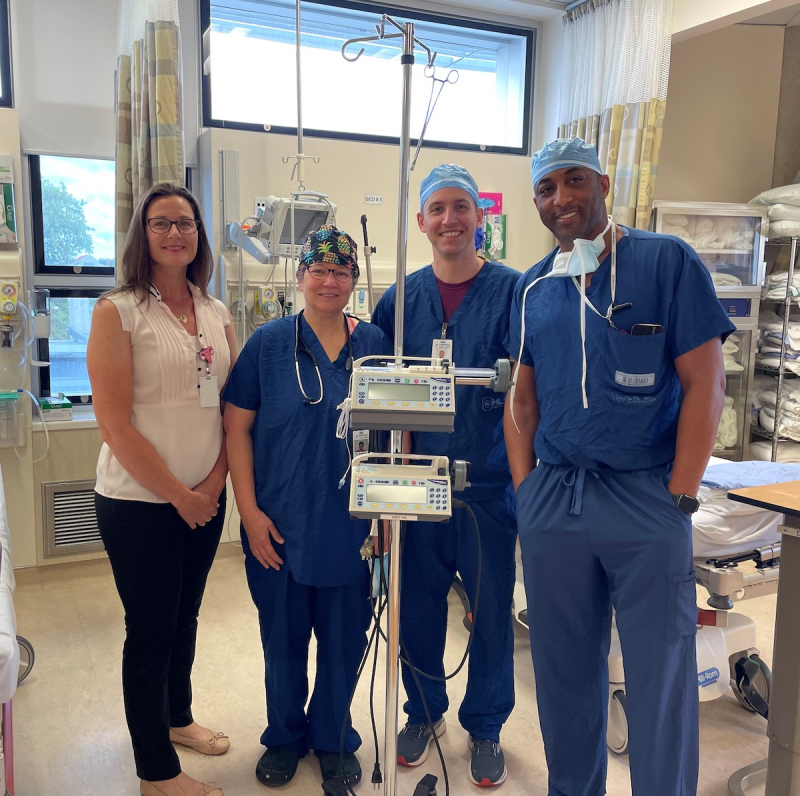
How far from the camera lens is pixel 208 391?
5.76 feet

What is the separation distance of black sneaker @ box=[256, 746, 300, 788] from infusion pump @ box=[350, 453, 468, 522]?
1.01 meters

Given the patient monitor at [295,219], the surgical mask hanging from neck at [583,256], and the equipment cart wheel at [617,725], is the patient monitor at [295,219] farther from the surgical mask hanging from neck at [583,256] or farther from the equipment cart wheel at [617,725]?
the equipment cart wheel at [617,725]

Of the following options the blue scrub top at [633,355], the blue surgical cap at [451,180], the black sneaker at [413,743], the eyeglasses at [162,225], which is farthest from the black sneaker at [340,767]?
the blue surgical cap at [451,180]

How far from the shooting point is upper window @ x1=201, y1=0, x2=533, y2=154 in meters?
3.58

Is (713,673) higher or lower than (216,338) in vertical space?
lower

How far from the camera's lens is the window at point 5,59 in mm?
3115

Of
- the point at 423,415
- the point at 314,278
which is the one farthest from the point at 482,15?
the point at 423,415

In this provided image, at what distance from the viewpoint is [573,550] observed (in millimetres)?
1594

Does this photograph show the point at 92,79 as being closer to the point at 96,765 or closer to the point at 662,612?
the point at 96,765

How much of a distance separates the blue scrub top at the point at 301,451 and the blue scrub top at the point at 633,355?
0.51m

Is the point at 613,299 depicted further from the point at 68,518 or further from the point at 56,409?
the point at 68,518

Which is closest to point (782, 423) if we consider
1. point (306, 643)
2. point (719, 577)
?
point (719, 577)

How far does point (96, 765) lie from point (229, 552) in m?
1.54

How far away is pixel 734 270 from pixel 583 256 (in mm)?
2954
